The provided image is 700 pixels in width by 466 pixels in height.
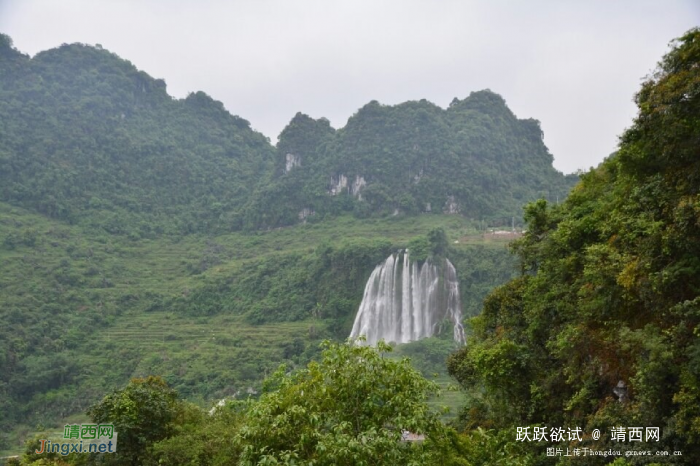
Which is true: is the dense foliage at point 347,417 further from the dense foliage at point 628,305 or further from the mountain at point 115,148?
the mountain at point 115,148

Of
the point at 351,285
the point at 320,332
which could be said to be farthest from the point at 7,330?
the point at 351,285

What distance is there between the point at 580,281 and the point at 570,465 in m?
3.00

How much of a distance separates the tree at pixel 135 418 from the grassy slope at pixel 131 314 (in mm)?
18933

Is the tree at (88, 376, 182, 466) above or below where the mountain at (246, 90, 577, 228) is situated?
below

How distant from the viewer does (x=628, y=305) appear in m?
7.55

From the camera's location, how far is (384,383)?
5598mm

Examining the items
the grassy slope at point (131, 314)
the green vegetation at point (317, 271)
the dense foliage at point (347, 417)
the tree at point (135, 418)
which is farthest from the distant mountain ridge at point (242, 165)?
the dense foliage at point (347, 417)

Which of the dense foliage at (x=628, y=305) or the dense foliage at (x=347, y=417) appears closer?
the dense foliage at (x=347, y=417)

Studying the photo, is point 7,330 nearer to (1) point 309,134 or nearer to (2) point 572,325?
(2) point 572,325

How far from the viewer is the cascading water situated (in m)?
39.7

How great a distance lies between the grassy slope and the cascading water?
3.15 m

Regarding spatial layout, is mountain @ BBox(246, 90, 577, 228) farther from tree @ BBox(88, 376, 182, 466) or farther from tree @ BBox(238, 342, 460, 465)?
tree @ BBox(238, 342, 460, 465)

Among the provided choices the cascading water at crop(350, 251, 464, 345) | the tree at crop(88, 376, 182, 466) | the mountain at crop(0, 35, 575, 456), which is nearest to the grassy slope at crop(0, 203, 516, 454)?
the mountain at crop(0, 35, 575, 456)

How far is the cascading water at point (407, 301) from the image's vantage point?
39656 millimetres
